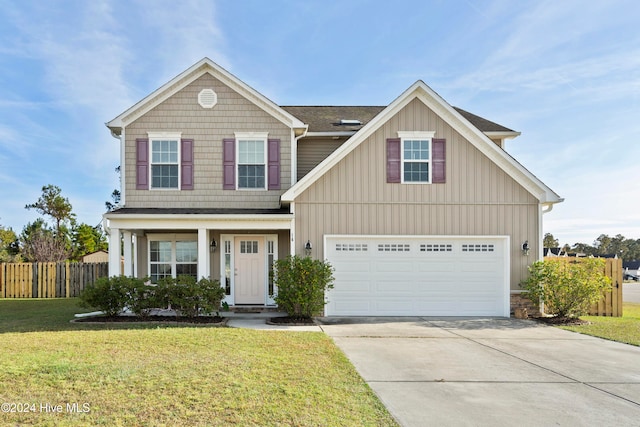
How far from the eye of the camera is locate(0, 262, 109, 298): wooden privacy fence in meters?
18.4

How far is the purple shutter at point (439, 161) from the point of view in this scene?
39.3 ft

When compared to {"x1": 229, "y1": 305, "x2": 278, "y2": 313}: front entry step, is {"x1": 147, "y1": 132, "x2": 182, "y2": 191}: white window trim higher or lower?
higher

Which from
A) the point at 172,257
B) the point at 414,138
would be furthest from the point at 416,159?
the point at 172,257

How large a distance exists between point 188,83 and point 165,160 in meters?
2.41

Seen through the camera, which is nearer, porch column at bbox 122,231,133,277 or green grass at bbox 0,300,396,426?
green grass at bbox 0,300,396,426

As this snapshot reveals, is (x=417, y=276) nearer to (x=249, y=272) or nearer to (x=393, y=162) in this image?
(x=393, y=162)

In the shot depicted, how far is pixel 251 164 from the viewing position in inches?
505

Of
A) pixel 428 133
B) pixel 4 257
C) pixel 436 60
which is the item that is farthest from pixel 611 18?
pixel 4 257

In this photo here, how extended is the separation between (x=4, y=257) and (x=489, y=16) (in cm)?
3288

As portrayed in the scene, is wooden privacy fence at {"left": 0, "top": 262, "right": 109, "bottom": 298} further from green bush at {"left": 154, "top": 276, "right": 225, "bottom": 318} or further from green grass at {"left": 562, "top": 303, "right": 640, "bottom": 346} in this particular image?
green grass at {"left": 562, "top": 303, "right": 640, "bottom": 346}

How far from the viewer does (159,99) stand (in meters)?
12.6

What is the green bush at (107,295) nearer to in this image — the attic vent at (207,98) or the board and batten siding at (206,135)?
the board and batten siding at (206,135)

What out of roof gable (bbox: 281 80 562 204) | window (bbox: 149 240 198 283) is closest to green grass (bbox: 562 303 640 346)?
roof gable (bbox: 281 80 562 204)

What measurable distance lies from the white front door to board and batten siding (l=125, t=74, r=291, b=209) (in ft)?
4.42
